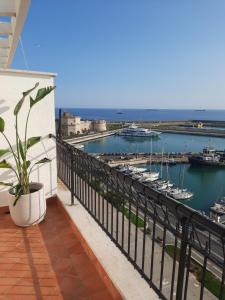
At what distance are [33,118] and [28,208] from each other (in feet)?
3.61

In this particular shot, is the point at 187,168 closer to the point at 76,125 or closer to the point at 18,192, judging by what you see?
the point at 76,125

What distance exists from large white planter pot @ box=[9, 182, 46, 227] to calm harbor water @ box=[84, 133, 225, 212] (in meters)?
24.7

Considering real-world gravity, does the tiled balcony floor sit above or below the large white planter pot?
below

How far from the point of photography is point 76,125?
63.0 meters

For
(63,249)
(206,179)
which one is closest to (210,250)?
(63,249)

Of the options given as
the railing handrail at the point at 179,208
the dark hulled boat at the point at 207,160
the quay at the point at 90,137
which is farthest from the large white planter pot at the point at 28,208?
the quay at the point at 90,137

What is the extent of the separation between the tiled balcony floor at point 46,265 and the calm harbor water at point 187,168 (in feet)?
81.1

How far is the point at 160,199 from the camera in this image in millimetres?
1326

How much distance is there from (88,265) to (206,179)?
1402 inches

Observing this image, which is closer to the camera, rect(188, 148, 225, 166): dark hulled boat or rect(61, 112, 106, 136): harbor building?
rect(188, 148, 225, 166): dark hulled boat

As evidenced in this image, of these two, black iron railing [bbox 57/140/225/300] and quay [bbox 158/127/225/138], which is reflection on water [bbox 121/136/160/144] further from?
black iron railing [bbox 57/140/225/300]

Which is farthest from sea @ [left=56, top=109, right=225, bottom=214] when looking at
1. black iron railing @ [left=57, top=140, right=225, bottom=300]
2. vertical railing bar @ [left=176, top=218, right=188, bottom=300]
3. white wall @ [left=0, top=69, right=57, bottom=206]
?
vertical railing bar @ [left=176, top=218, right=188, bottom=300]

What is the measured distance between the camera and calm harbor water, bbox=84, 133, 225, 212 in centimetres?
2926

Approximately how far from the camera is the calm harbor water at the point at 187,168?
2926 cm
